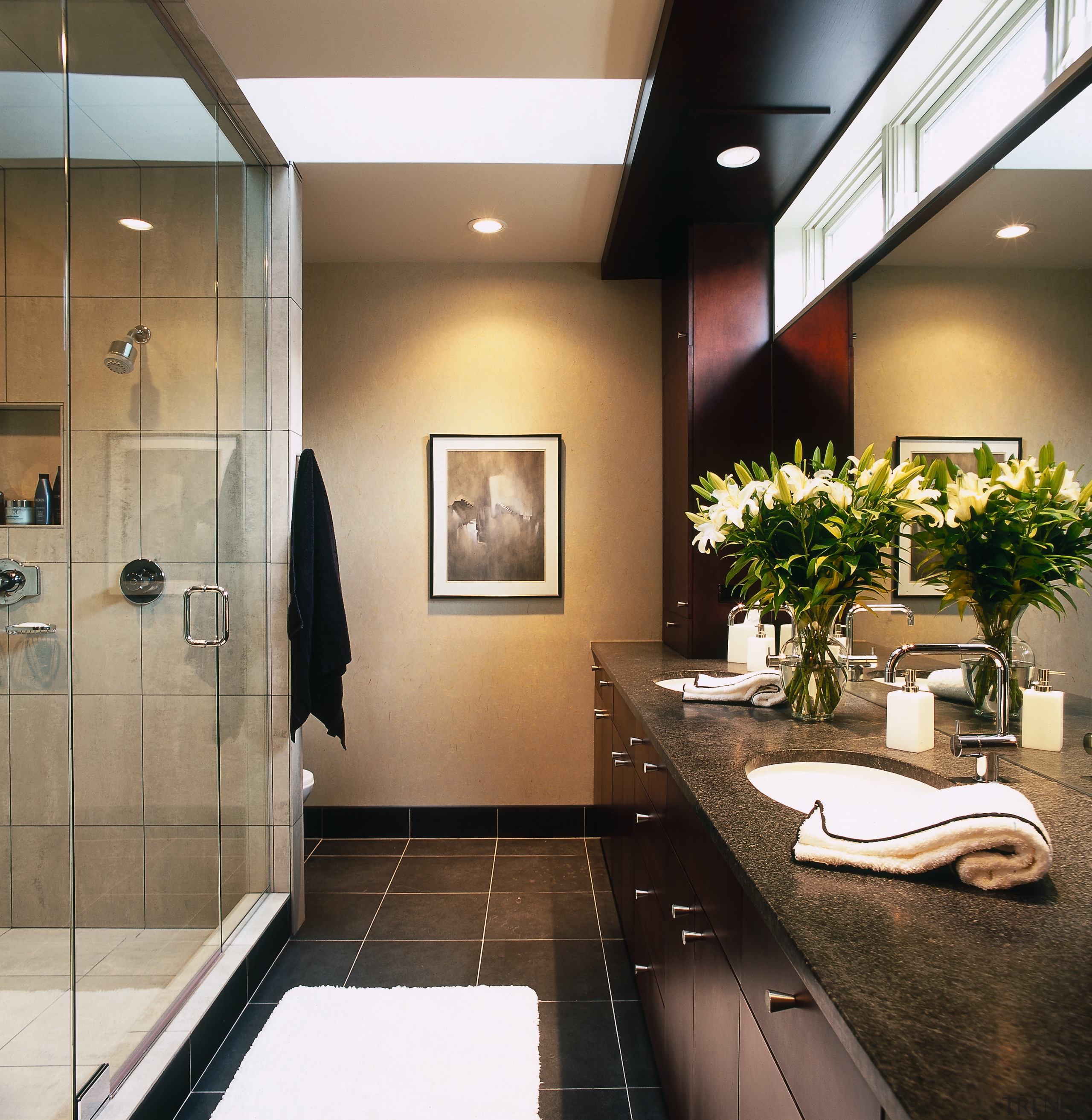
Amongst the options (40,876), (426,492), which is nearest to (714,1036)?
(40,876)

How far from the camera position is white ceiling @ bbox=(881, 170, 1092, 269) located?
49.3 inches

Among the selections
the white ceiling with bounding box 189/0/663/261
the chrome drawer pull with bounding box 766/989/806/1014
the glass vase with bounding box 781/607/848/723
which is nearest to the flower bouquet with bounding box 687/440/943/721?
the glass vase with bounding box 781/607/848/723

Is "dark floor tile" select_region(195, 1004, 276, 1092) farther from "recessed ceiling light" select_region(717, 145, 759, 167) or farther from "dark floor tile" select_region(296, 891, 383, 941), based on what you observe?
"recessed ceiling light" select_region(717, 145, 759, 167)

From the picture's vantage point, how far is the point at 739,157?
7.39ft

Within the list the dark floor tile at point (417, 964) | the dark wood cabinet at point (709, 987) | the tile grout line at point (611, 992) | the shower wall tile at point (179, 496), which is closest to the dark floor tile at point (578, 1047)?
the tile grout line at point (611, 992)

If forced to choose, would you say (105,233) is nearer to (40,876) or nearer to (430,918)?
(40,876)

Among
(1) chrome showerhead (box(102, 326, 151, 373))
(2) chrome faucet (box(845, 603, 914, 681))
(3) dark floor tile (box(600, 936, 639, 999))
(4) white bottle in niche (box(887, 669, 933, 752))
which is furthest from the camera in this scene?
(3) dark floor tile (box(600, 936, 639, 999))

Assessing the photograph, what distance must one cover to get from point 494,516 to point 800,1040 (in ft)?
8.95

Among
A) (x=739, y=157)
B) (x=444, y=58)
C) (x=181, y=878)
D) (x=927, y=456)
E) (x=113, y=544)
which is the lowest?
(x=181, y=878)

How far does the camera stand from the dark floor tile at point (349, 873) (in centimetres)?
287

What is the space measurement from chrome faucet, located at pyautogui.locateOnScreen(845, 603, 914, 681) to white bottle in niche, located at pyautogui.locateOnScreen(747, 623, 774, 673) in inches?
8.9

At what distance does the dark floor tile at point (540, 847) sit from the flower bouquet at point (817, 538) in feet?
5.99

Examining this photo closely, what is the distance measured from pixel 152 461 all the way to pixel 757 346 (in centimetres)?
210

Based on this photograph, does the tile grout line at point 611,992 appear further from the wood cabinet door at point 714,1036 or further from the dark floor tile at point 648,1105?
the wood cabinet door at point 714,1036
